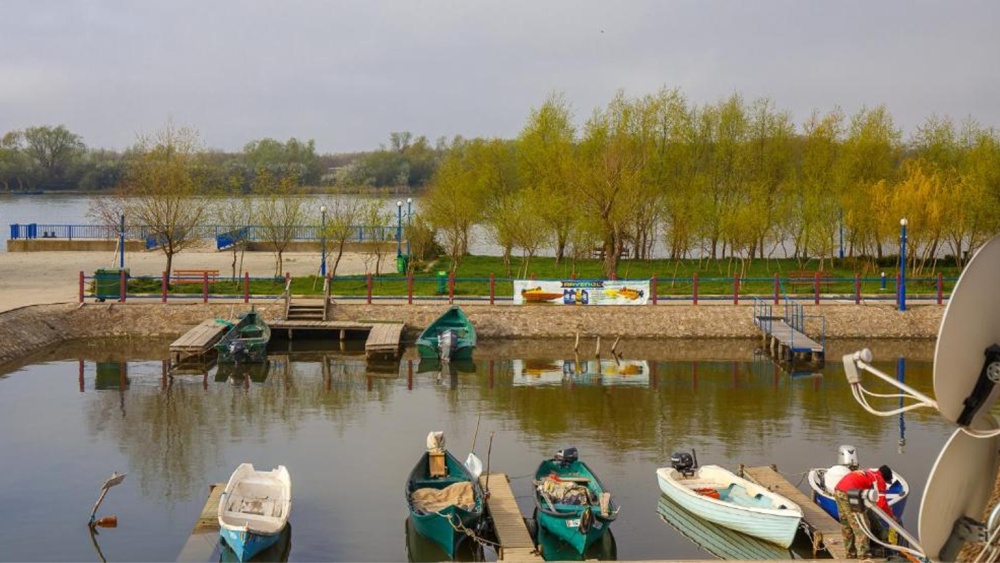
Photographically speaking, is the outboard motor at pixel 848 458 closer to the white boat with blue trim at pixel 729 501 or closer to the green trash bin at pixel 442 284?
the white boat with blue trim at pixel 729 501

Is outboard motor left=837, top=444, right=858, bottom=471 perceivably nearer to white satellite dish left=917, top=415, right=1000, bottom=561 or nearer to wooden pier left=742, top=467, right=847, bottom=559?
wooden pier left=742, top=467, right=847, bottom=559

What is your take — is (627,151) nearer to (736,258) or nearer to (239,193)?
Answer: (736,258)

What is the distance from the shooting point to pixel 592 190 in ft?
175

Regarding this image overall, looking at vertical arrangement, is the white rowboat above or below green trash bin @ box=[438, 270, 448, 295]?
below

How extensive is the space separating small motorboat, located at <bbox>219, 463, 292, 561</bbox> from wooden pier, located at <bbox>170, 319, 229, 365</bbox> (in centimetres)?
1642

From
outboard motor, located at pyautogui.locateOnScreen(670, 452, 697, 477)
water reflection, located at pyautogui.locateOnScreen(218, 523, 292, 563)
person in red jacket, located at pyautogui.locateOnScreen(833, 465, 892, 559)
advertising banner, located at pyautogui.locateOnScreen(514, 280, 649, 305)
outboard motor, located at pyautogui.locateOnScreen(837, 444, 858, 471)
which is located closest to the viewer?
person in red jacket, located at pyautogui.locateOnScreen(833, 465, 892, 559)

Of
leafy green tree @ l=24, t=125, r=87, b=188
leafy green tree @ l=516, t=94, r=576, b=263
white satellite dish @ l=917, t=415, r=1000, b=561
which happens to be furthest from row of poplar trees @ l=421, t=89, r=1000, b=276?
leafy green tree @ l=24, t=125, r=87, b=188

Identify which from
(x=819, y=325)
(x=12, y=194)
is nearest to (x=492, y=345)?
(x=819, y=325)

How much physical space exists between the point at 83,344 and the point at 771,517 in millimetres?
27685

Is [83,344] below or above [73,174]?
below

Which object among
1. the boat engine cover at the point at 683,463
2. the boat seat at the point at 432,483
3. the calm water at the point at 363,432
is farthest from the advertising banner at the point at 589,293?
the boat seat at the point at 432,483

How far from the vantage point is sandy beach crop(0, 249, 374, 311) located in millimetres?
44719

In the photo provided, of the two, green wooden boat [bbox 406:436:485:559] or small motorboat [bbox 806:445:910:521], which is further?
small motorboat [bbox 806:445:910:521]

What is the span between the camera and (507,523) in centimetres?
1989
